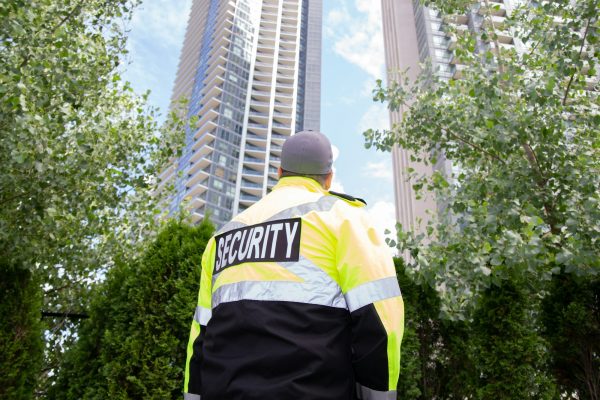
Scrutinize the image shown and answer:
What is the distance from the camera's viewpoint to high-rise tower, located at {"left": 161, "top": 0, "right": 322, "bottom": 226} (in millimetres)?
88438

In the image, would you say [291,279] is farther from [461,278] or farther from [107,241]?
[107,241]

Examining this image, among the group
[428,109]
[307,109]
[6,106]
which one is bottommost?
[6,106]

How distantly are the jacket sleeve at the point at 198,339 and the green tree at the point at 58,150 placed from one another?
427 centimetres

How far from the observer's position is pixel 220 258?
2.29 m

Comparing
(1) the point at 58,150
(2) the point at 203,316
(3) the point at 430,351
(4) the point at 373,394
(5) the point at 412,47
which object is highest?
(5) the point at 412,47

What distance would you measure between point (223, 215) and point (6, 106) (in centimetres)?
7876

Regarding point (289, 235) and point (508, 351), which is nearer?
point (289, 235)

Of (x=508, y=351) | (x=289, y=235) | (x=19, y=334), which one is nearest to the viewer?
(x=289, y=235)

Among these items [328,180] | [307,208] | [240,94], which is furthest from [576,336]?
[240,94]

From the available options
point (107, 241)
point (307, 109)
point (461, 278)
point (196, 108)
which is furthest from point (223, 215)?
point (461, 278)

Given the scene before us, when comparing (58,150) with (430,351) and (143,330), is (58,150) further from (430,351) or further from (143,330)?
(430,351)

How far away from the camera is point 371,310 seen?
5.88 feet

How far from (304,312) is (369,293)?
0.99 feet

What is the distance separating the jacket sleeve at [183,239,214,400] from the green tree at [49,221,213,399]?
273 cm
